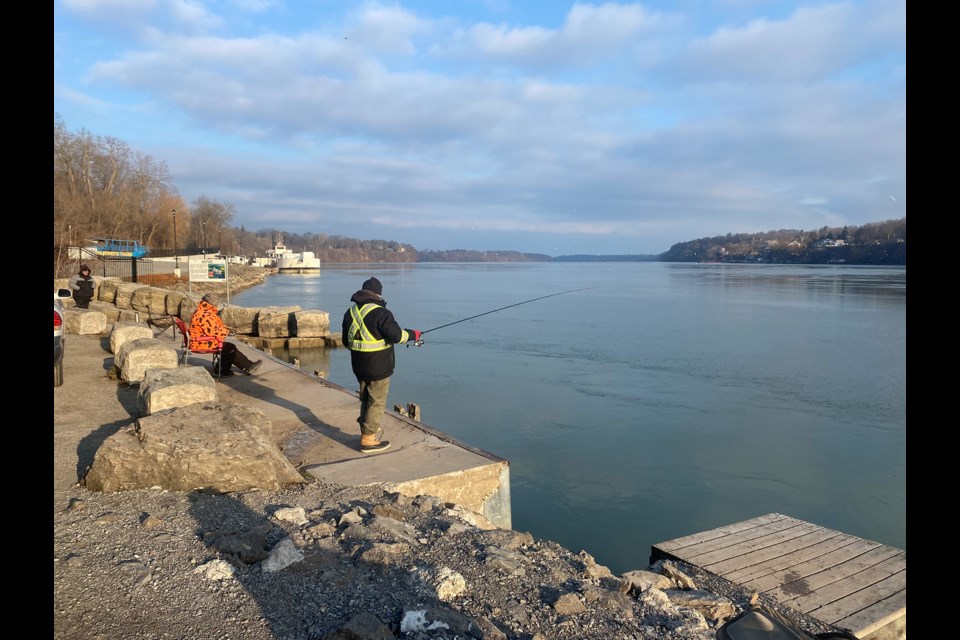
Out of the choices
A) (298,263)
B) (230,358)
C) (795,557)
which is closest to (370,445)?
(795,557)

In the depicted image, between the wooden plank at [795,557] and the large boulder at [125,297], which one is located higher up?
the large boulder at [125,297]

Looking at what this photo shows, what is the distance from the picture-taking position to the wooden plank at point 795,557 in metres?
4.87

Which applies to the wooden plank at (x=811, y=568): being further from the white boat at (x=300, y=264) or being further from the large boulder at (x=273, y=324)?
the white boat at (x=300, y=264)

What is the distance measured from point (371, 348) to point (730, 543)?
381 cm

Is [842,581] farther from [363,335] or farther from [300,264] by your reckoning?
[300,264]

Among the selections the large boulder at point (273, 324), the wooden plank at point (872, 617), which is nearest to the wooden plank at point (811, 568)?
the wooden plank at point (872, 617)

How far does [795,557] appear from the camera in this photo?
523cm

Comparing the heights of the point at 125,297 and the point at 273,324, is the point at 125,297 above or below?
above

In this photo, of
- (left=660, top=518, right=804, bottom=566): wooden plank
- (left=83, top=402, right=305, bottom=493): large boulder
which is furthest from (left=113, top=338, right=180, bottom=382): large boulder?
(left=660, top=518, right=804, bottom=566): wooden plank

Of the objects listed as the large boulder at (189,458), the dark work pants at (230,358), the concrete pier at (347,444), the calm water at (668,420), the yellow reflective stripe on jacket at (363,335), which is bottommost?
the calm water at (668,420)

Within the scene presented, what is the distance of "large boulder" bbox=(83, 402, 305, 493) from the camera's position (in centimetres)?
489

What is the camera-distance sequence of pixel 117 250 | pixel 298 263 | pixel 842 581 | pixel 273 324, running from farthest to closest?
pixel 298 263 < pixel 117 250 < pixel 273 324 < pixel 842 581

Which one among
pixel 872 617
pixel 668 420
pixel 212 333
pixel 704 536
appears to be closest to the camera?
pixel 872 617

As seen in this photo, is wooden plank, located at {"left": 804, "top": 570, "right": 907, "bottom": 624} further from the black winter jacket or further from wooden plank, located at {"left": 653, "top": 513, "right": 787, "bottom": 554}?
the black winter jacket
